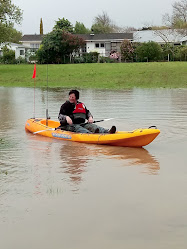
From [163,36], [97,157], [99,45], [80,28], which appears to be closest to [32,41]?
[99,45]

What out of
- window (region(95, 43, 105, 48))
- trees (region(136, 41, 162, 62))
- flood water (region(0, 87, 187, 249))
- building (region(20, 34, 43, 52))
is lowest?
flood water (region(0, 87, 187, 249))

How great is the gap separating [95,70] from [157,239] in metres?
37.7

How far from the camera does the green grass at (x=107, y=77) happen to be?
1382 inches

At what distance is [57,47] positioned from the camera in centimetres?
6209

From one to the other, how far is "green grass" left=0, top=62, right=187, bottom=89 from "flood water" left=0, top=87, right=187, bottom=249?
71.2ft

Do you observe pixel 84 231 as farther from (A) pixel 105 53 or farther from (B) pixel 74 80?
(A) pixel 105 53

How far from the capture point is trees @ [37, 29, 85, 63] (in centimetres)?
6166

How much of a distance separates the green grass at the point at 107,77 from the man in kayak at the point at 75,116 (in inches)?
835

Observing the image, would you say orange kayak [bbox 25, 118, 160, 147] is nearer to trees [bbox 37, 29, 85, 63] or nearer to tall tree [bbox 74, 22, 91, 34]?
trees [bbox 37, 29, 85, 63]

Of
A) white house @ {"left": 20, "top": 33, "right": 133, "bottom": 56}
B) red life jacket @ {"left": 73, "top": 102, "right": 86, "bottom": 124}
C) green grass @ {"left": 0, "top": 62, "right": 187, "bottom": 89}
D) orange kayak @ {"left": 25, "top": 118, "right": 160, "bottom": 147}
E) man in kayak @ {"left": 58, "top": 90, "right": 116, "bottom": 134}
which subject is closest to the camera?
orange kayak @ {"left": 25, "top": 118, "right": 160, "bottom": 147}

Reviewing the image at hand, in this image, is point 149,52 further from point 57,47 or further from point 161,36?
point 161,36

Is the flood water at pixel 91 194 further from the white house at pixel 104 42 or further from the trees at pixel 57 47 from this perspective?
the white house at pixel 104 42

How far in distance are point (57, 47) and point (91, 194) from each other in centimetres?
5579

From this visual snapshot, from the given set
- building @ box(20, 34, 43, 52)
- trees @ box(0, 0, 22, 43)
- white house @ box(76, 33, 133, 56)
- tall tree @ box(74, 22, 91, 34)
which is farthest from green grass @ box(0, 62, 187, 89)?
tall tree @ box(74, 22, 91, 34)
